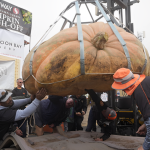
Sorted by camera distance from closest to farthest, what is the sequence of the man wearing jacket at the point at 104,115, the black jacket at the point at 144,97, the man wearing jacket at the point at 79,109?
the black jacket at the point at 144,97 → the man wearing jacket at the point at 104,115 → the man wearing jacket at the point at 79,109

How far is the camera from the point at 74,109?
15.1 ft

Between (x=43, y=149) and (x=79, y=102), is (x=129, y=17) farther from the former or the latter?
(x=43, y=149)

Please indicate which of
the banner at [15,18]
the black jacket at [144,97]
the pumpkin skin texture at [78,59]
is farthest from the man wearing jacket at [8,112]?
the banner at [15,18]

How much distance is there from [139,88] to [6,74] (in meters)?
4.39

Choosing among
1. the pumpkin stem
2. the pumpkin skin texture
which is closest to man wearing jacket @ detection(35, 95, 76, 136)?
the pumpkin skin texture

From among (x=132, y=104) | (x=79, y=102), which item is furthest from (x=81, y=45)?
(x=132, y=104)

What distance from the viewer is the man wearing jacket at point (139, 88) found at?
4.79 feet

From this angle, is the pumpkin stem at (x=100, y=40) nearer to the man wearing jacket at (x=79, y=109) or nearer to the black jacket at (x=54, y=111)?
the black jacket at (x=54, y=111)

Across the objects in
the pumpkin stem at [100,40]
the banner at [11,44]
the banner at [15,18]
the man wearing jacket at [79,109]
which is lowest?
the man wearing jacket at [79,109]

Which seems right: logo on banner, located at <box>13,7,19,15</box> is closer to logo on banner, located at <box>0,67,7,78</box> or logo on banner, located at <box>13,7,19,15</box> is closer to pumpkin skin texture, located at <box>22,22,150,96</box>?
logo on banner, located at <box>0,67,7,78</box>

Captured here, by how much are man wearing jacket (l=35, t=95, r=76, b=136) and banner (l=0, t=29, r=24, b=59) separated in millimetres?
2462

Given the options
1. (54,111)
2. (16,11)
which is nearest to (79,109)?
(54,111)

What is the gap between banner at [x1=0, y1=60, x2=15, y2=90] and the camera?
4.92 m

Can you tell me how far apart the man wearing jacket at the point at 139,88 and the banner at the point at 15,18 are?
4980 millimetres
